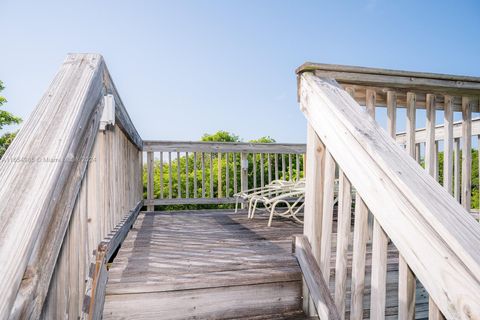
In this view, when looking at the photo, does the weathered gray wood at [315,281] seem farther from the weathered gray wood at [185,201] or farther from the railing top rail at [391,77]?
the weathered gray wood at [185,201]

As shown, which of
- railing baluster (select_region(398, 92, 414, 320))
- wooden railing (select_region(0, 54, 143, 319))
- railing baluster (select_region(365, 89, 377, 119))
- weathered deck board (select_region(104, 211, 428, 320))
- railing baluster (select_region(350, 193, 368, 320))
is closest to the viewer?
Result: wooden railing (select_region(0, 54, 143, 319))

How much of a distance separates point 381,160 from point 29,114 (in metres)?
1.17

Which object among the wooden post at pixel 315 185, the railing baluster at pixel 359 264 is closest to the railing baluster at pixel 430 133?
the wooden post at pixel 315 185

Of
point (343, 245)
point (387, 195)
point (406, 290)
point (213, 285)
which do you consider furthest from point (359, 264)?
point (213, 285)

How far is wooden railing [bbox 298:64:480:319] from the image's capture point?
0.66 meters

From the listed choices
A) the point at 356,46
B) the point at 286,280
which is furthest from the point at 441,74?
the point at 356,46

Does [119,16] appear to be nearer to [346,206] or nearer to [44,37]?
[44,37]

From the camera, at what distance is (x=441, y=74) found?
1.44 m

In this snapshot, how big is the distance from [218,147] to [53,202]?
161 inches

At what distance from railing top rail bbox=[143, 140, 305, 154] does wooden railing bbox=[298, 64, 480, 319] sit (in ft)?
10.8

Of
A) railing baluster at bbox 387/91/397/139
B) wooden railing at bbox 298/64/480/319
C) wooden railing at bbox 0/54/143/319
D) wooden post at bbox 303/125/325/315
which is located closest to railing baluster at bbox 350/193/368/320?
wooden railing at bbox 298/64/480/319

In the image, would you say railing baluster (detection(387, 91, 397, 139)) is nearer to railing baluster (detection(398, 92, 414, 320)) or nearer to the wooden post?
the wooden post

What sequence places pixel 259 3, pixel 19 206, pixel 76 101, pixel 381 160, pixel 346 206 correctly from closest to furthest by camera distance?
pixel 19 206 → pixel 381 160 → pixel 76 101 → pixel 346 206 → pixel 259 3

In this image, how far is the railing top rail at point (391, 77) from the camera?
1.36 m
